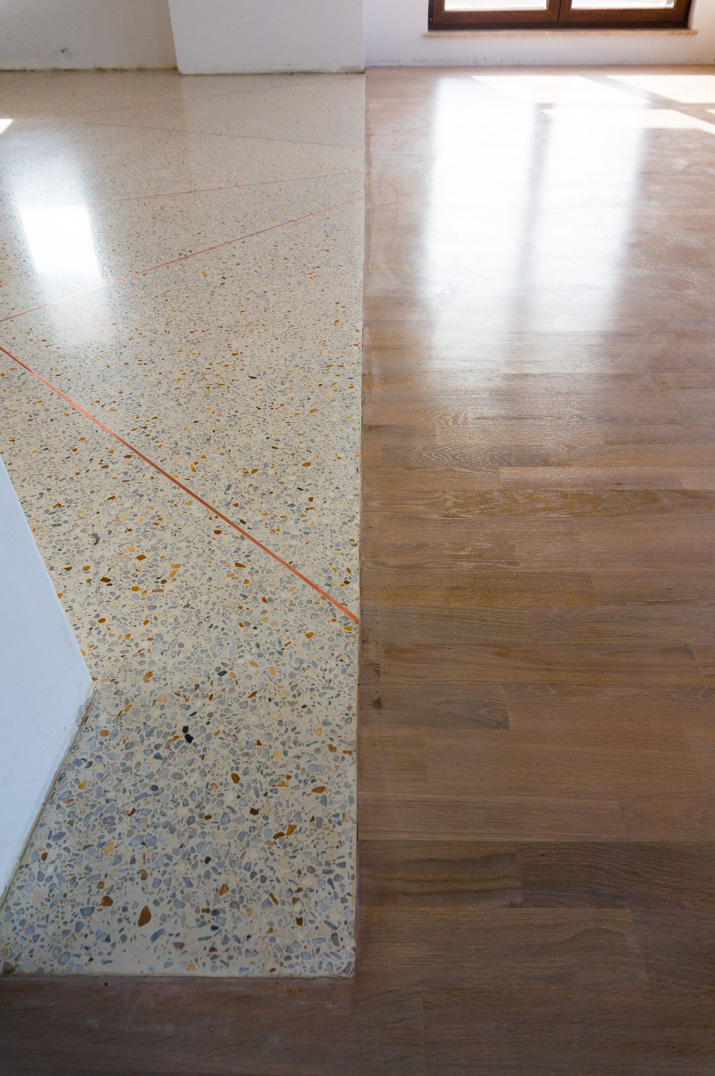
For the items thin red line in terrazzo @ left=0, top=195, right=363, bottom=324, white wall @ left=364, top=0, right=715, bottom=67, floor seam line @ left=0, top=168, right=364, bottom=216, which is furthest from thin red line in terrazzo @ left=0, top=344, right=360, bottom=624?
white wall @ left=364, top=0, right=715, bottom=67

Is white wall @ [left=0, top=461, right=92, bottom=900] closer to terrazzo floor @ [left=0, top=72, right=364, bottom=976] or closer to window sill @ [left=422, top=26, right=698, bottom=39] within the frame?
terrazzo floor @ [left=0, top=72, right=364, bottom=976]

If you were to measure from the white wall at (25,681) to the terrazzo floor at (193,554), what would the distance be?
43 millimetres

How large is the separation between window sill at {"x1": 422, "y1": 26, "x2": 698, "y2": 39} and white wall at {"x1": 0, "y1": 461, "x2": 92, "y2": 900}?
6666 mm

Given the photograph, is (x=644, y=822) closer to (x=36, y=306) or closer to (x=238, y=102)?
(x=36, y=306)

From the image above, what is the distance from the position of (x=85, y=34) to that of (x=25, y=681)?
6.90 metres

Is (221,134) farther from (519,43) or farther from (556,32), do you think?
(556,32)

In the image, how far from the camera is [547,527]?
158 cm

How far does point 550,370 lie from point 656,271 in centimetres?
97

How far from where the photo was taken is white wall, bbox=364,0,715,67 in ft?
19.5

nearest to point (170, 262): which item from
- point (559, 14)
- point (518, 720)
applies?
point (518, 720)

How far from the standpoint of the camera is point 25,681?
99cm

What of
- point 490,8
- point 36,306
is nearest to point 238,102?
point 490,8

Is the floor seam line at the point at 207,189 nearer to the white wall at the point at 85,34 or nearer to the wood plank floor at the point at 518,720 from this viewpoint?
the wood plank floor at the point at 518,720

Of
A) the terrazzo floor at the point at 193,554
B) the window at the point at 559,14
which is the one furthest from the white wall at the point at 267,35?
the terrazzo floor at the point at 193,554
